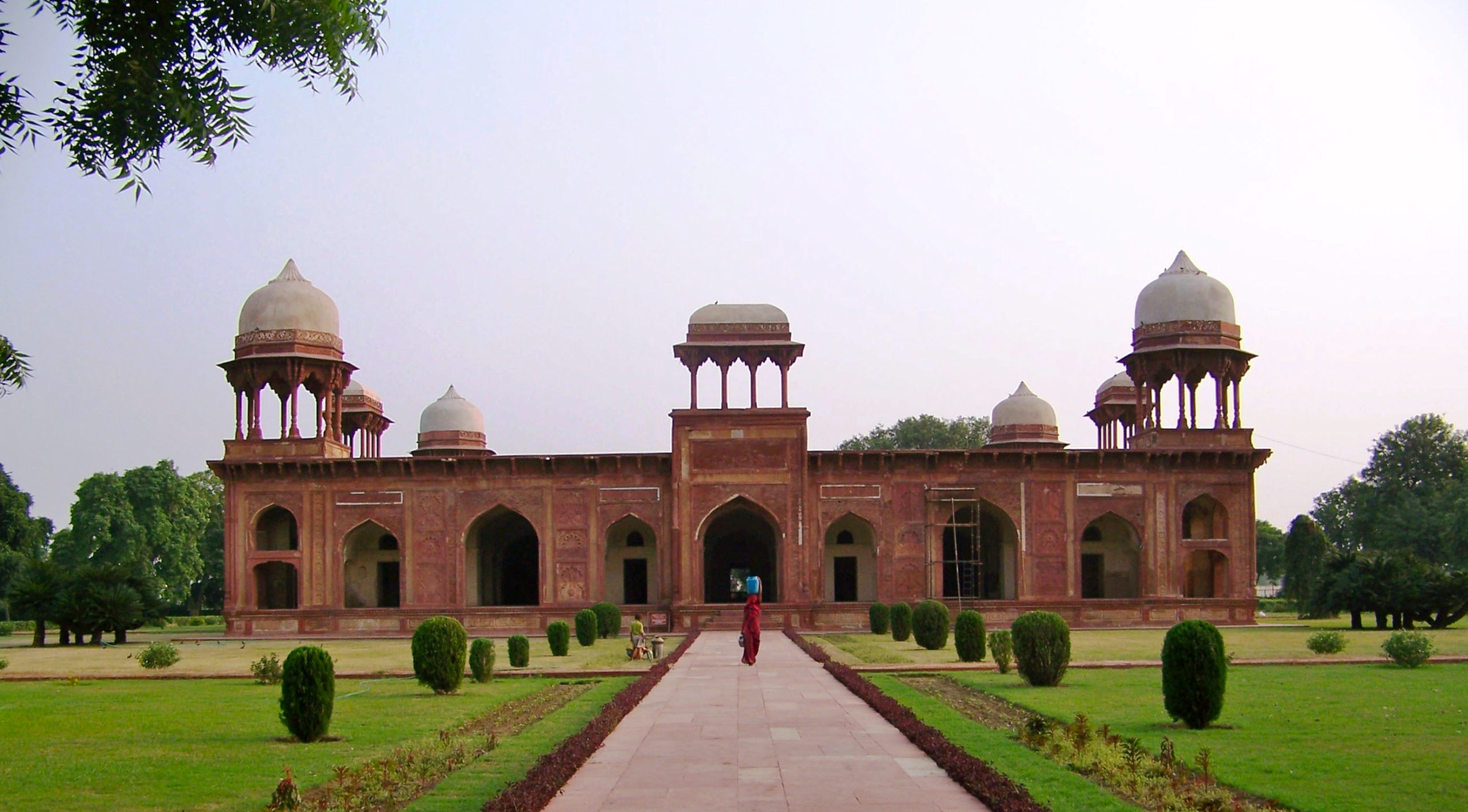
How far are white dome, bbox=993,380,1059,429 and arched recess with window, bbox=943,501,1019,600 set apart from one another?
21.0 feet

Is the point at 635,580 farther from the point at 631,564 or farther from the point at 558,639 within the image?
the point at 558,639

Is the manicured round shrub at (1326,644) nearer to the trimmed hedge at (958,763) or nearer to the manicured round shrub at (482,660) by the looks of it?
the trimmed hedge at (958,763)

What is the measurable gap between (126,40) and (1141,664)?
14272 mm

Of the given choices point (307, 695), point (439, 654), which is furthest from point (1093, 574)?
point (307, 695)

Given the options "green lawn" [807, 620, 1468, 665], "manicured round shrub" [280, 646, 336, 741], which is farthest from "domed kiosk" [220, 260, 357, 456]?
"manicured round shrub" [280, 646, 336, 741]

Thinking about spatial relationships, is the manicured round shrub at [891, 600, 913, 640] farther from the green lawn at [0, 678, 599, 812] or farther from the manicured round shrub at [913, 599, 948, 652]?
the green lawn at [0, 678, 599, 812]

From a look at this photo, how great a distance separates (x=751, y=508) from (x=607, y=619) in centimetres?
549

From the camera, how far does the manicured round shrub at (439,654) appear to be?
1369 cm

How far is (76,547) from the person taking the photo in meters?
43.2

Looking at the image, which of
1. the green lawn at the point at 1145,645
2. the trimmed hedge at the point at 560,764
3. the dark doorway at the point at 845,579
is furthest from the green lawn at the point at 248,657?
the dark doorway at the point at 845,579

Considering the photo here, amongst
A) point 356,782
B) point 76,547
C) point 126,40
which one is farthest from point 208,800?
point 76,547

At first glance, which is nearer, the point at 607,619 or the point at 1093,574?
the point at 607,619

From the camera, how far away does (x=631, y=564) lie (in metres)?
31.3

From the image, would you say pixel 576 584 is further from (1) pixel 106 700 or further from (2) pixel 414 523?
(1) pixel 106 700
